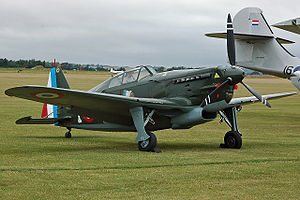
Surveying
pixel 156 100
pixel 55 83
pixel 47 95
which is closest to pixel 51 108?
pixel 55 83

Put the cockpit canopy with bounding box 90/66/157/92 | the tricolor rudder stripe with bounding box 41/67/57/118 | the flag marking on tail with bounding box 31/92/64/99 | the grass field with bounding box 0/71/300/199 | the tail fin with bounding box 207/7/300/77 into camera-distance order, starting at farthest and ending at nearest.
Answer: the tail fin with bounding box 207/7/300/77, the tricolor rudder stripe with bounding box 41/67/57/118, the cockpit canopy with bounding box 90/66/157/92, the flag marking on tail with bounding box 31/92/64/99, the grass field with bounding box 0/71/300/199

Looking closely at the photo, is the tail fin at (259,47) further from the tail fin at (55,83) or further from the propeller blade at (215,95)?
the propeller blade at (215,95)

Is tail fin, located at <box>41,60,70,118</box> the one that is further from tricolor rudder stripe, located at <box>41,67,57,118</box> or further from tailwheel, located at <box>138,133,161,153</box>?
tailwheel, located at <box>138,133,161,153</box>

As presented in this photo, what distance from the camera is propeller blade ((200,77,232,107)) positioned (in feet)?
33.0

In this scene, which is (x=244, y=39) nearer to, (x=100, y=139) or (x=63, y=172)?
(x=100, y=139)

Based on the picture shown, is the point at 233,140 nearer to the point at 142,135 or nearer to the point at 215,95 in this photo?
the point at 215,95

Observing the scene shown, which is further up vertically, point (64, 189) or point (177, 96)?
point (177, 96)

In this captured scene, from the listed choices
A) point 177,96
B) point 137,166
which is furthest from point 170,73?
point 137,166

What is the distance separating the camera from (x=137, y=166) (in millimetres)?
7980

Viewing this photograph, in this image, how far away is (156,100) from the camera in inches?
407

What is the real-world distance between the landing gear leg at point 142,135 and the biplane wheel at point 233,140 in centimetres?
174

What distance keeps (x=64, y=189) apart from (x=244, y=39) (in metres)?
14.8

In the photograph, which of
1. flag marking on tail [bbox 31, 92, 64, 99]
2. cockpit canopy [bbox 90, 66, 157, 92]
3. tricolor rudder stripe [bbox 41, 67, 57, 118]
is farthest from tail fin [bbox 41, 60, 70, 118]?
flag marking on tail [bbox 31, 92, 64, 99]

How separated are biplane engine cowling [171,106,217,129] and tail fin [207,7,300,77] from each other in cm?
918
